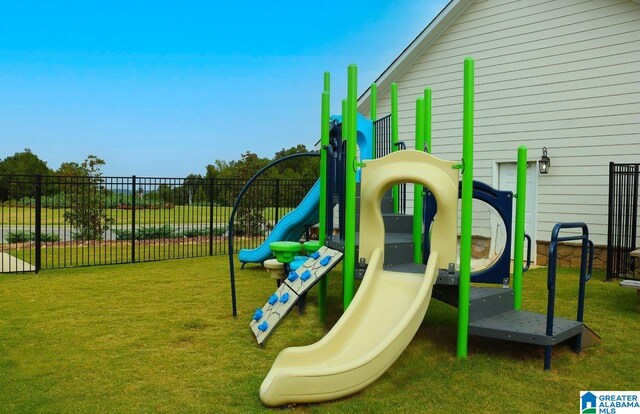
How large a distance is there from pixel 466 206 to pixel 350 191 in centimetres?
116

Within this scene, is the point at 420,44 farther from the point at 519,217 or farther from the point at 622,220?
the point at 519,217

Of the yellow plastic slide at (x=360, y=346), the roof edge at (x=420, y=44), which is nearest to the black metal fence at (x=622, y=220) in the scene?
the roof edge at (x=420, y=44)

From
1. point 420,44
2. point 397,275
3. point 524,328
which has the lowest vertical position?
point 524,328

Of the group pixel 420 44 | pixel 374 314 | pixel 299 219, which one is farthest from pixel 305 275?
pixel 420 44

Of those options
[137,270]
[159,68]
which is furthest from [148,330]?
[159,68]

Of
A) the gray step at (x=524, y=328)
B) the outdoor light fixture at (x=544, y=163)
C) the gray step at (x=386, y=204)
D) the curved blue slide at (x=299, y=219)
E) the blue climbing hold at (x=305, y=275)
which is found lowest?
the gray step at (x=524, y=328)

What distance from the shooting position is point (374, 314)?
4.72 meters

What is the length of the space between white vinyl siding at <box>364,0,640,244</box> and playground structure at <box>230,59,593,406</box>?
5.88 m

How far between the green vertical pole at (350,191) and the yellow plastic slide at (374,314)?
0.41ft

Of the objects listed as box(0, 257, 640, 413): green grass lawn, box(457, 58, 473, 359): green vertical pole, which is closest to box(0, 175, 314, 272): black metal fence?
box(0, 257, 640, 413): green grass lawn

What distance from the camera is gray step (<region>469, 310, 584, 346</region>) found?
468cm

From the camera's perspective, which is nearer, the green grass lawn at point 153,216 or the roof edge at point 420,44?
the roof edge at point 420,44

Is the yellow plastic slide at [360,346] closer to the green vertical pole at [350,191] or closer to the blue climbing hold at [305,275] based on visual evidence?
the green vertical pole at [350,191]

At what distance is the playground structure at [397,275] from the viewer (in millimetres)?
4090
